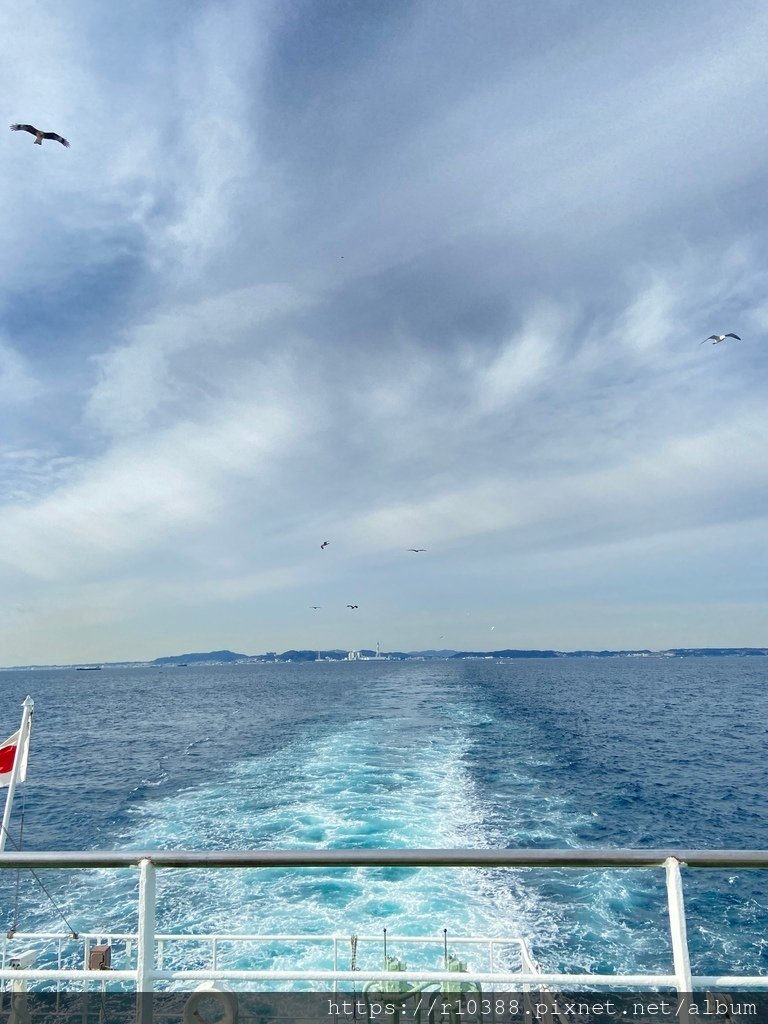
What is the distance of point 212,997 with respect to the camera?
2303 mm

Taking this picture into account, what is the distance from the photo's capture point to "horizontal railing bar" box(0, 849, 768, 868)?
211 centimetres

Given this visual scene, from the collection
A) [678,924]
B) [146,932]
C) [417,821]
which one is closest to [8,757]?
[146,932]

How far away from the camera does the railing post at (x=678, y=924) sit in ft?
7.13

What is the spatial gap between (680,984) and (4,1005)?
958 cm

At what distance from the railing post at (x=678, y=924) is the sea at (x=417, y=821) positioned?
2513 millimetres

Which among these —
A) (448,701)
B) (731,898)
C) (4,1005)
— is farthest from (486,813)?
(448,701)

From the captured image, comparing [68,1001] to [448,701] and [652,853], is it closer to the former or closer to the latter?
[652,853]

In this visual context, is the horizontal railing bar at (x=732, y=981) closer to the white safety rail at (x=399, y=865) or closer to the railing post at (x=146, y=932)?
the white safety rail at (x=399, y=865)

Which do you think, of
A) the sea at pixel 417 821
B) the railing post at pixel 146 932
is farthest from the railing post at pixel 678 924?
the sea at pixel 417 821

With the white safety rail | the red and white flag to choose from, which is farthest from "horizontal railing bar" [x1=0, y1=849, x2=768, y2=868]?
the red and white flag

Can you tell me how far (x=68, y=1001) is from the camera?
9.48 m

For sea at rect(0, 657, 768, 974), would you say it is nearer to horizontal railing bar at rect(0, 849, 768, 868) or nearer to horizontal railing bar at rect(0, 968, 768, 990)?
horizontal railing bar at rect(0, 968, 768, 990)

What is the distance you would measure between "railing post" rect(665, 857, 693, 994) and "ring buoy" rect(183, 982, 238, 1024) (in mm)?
1613

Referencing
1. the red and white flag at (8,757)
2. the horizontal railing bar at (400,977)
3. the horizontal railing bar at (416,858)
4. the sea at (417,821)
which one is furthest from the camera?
the sea at (417,821)
